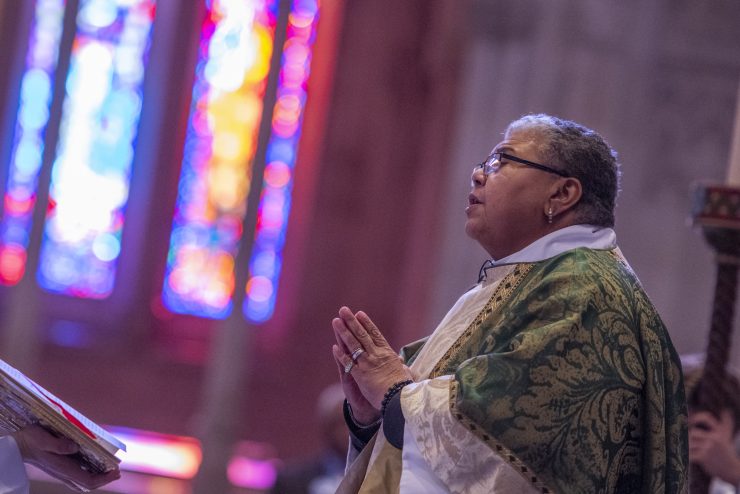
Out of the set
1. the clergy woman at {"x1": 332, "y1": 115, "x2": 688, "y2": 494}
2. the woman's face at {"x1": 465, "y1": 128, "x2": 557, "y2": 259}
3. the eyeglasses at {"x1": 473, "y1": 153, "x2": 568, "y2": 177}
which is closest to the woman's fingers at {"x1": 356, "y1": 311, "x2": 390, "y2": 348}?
the clergy woman at {"x1": 332, "y1": 115, "x2": 688, "y2": 494}

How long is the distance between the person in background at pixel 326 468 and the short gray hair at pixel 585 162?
278cm

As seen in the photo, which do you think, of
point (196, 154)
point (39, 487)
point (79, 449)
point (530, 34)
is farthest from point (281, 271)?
point (79, 449)

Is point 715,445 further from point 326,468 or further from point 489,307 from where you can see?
point 326,468

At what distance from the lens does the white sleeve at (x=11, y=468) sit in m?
2.41

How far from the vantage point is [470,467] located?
7.03ft

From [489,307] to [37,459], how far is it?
1089mm

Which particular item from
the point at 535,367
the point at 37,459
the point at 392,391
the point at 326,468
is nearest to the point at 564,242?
the point at 535,367

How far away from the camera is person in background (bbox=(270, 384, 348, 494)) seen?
5.06 meters

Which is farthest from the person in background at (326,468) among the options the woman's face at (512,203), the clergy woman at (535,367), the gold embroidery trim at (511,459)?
the gold embroidery trim at (511,459)

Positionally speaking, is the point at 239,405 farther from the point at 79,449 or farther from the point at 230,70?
the point at 79,449

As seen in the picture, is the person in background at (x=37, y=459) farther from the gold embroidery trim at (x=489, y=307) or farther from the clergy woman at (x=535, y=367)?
the gold embroidery trim at (x=489, y=307)

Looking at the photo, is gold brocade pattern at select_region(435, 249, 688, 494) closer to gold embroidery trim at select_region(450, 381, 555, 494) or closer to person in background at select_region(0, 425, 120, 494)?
gold embroidery trim at select_region(450, 381, 555, 494)

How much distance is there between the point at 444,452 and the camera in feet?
7.09

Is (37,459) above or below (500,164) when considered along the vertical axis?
below
